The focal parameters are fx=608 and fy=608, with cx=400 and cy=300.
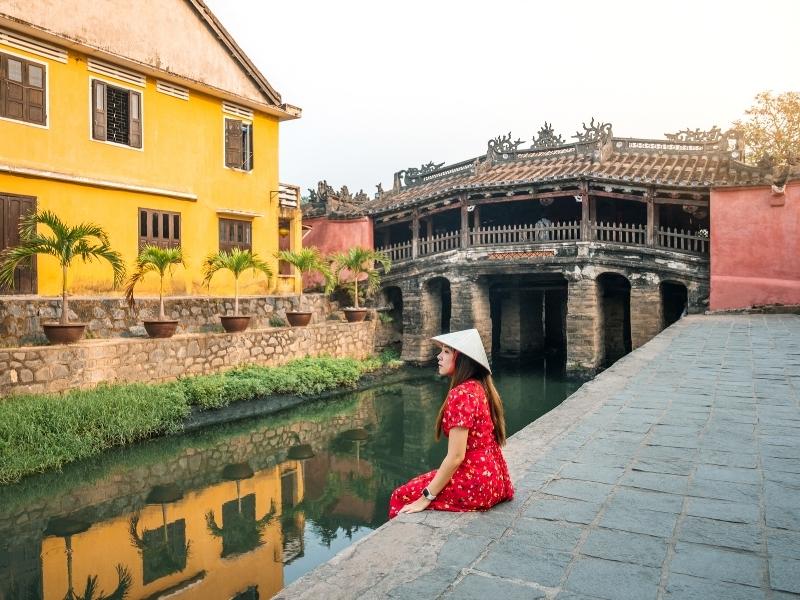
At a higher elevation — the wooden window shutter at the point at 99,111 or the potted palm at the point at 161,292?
the wooden window shutter at the point at 99,111

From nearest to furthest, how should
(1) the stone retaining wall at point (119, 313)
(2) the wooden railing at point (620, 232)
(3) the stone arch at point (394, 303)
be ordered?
(1) the stone retaining wall at point (119, 313) < (2) the wooden railing at point (620, 232) < (3) the stone arch at point (394, 303)

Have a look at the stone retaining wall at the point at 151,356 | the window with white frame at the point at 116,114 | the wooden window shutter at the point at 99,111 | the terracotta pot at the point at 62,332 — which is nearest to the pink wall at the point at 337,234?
the stone retaining wall at the point at 151,356

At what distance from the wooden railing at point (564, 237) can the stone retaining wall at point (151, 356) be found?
5092 mm

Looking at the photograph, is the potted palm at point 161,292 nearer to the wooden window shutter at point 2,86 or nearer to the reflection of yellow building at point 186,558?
the wooden window shutter at point 2,86

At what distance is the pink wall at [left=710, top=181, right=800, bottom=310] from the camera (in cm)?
1552

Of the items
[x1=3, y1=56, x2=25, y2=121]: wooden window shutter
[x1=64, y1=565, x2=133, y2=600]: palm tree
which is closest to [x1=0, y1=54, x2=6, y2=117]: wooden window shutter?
[x1=3, y1=56, x2=25, y2=121]: wooden window shutter

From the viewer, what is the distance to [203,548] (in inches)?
260

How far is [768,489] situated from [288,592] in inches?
123

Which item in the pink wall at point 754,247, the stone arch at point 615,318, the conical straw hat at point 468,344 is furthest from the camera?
the stone arch at point 615,318

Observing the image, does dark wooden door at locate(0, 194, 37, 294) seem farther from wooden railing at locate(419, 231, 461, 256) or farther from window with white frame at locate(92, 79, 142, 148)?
wooden railing at locate(419, 231, 461, 256)

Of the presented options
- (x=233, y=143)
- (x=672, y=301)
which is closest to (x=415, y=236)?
(x=233, y=143)

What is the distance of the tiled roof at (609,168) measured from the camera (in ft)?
54.9

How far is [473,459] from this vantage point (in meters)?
3.62

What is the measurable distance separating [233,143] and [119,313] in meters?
6.33
